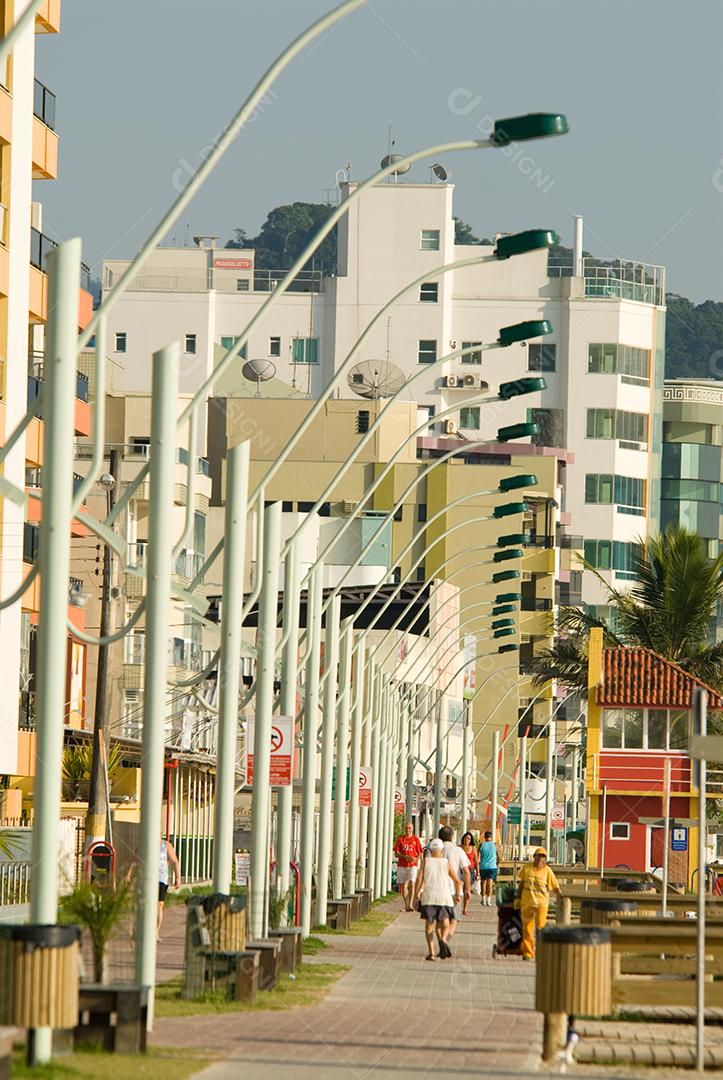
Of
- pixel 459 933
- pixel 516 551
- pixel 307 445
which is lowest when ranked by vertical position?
pixel 459 933

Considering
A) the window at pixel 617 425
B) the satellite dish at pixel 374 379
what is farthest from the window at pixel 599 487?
the satellite dish at pixel 374 379

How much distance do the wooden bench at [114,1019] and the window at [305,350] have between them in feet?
363

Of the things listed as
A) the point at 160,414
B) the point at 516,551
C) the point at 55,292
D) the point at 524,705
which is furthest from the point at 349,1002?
the point at 524,705

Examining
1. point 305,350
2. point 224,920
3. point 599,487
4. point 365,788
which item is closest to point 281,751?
point 224,920

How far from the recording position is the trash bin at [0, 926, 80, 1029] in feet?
42.3

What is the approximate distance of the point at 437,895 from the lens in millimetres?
27328

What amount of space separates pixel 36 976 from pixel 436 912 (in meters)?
14.9

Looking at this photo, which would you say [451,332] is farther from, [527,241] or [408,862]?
[527,241]

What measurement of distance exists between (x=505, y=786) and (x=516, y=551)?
243 ft

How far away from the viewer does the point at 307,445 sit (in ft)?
353

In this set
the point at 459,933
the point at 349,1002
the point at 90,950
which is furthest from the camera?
the point at 459,933

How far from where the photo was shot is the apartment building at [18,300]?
4262 cm

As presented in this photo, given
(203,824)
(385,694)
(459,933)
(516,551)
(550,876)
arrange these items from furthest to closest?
(203,824) < (385,694) < (516,551) < (459,933) < (550,876)

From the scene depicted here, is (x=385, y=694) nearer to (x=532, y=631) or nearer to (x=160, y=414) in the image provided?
(x=160, y=414)
